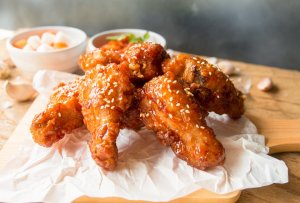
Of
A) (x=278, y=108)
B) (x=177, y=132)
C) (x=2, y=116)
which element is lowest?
(x=2, y=116)

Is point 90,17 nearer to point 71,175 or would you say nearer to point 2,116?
→ point 2,116

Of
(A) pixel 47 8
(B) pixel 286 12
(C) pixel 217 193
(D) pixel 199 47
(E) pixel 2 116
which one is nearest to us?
(C) pixel 217 193

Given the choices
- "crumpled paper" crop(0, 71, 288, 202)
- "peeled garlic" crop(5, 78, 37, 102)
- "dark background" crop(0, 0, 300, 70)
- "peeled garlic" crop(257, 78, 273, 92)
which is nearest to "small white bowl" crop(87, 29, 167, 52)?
"peeled garlic" crop(5, 78, 37, 102)

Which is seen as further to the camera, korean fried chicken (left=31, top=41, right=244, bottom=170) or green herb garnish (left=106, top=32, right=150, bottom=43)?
green herb garnish (left=106, top=32, right=150, bottom=43)

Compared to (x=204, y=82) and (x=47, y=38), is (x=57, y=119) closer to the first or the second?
(x=204, y=82)

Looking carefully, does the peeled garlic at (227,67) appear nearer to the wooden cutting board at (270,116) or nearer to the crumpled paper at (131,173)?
the wooden cutting board at (270,116)

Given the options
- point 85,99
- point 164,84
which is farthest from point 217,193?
point 85,99

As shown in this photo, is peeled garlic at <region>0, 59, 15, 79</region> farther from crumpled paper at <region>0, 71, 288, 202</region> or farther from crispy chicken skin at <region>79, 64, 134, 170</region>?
crispy chicken skin at <region>79, 64, 134, 170</region>
